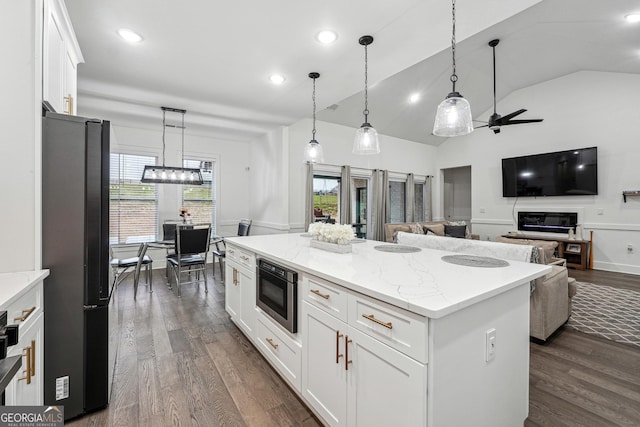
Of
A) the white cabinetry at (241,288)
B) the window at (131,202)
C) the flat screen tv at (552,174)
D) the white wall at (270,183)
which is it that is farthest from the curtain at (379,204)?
the window at (131,202)

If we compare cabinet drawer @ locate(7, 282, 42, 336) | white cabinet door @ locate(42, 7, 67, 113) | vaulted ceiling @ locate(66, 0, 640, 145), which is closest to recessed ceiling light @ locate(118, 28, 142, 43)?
vaulted ceiling @ locate(66, 0, 640, 145)

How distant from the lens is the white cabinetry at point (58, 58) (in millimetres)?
1697

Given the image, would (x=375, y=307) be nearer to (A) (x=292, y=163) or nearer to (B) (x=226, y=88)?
(B) (x=226, y=88)

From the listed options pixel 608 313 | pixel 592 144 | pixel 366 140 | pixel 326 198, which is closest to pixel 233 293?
pixel 366 140

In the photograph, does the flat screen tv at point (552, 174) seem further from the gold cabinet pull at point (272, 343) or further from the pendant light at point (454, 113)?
the gold cabinet pull at point (272, 343)

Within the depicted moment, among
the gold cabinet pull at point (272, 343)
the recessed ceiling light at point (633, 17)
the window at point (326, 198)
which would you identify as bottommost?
the gold cabinet pull at point (272, 343)

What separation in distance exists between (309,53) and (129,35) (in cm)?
163

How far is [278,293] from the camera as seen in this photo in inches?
83.6

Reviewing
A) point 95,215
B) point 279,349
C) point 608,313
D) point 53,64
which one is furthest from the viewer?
point 608,313

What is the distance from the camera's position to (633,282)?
469cm

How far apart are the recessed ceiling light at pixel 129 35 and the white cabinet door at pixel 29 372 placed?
7.72 feet

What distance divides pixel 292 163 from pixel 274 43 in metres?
2.94

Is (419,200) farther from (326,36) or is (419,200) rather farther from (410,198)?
(326,36)

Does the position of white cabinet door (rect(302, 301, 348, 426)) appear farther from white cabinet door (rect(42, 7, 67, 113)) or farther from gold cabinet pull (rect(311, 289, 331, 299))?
white cabinet door (rect(42, 7, 67, 113))
